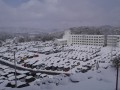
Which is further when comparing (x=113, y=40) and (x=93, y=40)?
(x=93, y=40)

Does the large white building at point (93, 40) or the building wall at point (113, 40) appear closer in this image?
the building wall at point (113, 40)

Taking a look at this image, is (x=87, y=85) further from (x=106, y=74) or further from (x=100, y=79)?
(x=106, y=74)

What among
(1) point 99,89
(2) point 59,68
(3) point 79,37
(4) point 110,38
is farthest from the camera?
(3) point 79,37

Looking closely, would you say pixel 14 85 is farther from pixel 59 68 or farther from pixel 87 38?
pixel 87 38

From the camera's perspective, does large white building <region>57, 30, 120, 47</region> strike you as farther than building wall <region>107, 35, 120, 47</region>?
Yes

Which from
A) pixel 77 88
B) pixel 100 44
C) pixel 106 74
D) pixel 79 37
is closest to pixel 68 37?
pixel 79 37

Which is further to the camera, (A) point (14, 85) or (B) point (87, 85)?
(A) point (14, 85)

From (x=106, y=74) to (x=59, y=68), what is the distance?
316cm

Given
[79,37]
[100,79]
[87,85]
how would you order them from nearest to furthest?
[87,85], [100,79], [79,37]

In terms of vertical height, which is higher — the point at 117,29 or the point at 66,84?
the point at 117,29

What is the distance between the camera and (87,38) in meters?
16.1

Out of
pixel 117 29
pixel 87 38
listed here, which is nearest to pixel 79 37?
pixel 87 38

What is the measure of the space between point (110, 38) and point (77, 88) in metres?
12.9

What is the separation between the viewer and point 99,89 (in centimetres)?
329
